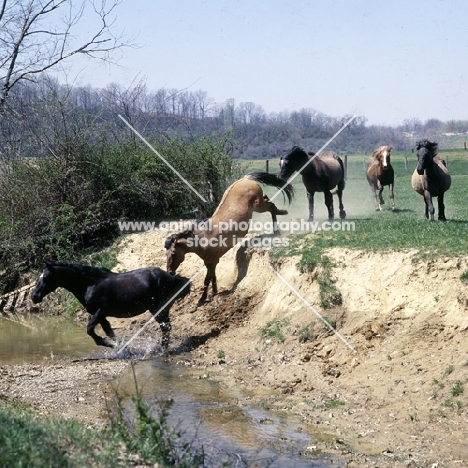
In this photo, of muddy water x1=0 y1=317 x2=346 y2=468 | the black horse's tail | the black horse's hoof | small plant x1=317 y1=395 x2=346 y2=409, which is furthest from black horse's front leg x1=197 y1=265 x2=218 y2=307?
small plant x1=317 y1=395 x2=346 y2=409

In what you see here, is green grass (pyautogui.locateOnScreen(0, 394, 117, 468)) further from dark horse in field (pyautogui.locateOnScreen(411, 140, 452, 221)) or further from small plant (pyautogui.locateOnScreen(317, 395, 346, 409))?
dark horse in field (pyautogui.locateOnScreen(411, 140, 452, 221))

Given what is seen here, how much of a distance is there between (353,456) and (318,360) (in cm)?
363

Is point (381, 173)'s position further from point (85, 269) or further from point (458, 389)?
point (458, 389)

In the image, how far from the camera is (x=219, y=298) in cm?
1585

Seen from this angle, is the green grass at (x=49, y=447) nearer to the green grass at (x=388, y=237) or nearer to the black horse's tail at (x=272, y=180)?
the green grass at (x=388, y=237)

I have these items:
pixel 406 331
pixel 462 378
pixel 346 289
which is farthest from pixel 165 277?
pixel 462 378

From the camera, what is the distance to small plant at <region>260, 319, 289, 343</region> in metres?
13.3

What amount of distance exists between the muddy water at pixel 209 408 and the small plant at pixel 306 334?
1555 mm

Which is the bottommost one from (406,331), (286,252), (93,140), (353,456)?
(353,456)

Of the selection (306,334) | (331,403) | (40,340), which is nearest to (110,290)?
(40,340)

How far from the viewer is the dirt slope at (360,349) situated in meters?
9.30

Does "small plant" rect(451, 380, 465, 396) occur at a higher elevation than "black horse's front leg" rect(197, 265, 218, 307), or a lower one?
lower

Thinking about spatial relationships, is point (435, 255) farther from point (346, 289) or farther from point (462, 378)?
point (462, 378)

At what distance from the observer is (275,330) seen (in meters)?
13.5
